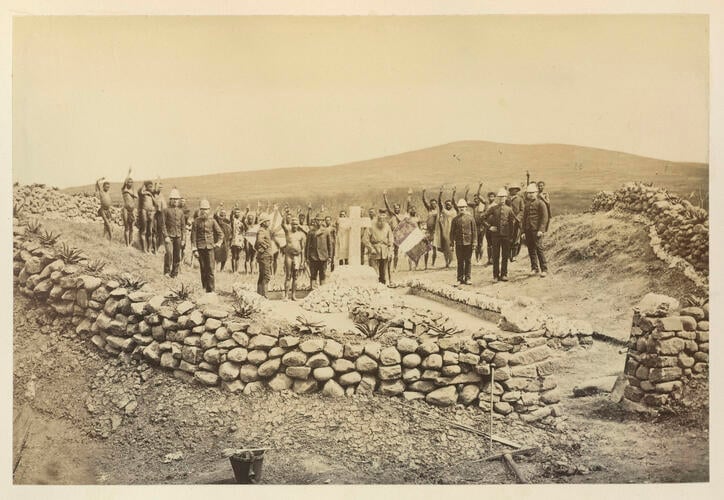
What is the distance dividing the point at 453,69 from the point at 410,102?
0.42m

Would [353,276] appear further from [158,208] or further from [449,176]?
[158,208]

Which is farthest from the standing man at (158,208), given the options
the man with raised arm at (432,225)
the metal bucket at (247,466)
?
the man with raised arm at (432,225)

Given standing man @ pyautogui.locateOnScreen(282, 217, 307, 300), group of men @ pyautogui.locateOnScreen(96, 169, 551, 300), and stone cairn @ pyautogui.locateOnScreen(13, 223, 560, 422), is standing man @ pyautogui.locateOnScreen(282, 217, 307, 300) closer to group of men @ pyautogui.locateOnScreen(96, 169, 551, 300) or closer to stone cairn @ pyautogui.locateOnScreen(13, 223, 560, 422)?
group of men @ pyautogui.locateOnScreen(96, 169, 551, 300)

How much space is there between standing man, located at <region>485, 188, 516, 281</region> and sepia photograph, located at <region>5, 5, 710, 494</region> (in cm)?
2

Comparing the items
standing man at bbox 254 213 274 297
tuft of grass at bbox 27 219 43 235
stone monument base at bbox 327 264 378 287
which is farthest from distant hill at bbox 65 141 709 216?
stone monument base at bbox 327 264 378 287

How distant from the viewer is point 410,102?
17.3 feet

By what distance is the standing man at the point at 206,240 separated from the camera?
5375mm

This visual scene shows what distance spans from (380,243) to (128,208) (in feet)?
6.68

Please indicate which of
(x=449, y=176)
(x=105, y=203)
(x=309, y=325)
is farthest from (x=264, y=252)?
(x=449, y=176)

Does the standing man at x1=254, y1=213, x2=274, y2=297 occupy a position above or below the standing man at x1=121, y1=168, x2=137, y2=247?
below

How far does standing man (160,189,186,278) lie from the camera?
→ 5383 millimetres

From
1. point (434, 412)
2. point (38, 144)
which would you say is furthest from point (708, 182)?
point (38, 144)

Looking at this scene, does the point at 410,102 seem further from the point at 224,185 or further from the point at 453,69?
the point at 224,185

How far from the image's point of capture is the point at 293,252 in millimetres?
5441
